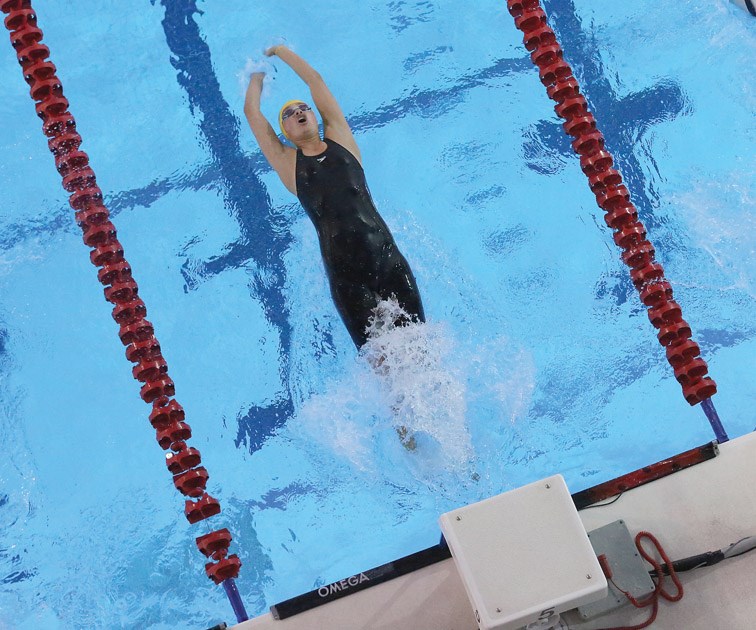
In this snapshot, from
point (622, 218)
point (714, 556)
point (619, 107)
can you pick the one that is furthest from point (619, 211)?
point (619, 107)

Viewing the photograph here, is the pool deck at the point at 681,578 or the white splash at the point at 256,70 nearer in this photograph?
the pool deck at the point at 681,578

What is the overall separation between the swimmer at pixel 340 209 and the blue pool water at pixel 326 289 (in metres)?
0.22

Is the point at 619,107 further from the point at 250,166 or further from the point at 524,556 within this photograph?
the point at 524,556

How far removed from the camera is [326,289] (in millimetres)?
3867

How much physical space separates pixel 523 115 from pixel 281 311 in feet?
4.86

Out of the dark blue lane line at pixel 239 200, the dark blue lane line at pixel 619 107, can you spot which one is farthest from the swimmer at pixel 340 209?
the dark blue lane line at pixel 619 107

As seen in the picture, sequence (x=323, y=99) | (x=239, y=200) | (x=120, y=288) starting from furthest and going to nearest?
(x=239, y=200)
(x=323, y=99)
(x=120, y=288)

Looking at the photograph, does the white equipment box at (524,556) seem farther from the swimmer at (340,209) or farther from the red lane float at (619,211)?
the swimmer at (340,209)

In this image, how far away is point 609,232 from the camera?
4.03m

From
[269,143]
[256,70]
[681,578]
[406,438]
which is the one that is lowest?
[681,578]

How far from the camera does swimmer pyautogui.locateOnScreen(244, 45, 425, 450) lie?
3.12 m

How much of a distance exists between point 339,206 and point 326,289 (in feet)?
2.39

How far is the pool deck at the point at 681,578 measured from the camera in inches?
86.1

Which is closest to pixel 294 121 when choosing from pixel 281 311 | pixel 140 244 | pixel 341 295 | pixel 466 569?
pixel 341 295
